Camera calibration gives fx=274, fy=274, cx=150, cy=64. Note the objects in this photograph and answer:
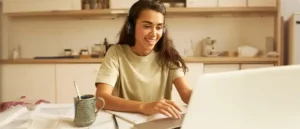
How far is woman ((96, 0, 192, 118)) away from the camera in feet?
3.92

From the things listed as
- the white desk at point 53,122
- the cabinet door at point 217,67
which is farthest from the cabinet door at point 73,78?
the white desk at point 53,122

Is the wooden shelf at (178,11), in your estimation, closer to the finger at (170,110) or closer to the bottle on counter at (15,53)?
the bottle on counter at (15,53)

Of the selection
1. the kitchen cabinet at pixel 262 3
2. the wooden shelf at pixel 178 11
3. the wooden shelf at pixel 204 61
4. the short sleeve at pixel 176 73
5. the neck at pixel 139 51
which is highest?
the kitchen cabinet at pixel 262 3

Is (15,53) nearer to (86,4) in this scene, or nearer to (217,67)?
(86,4)

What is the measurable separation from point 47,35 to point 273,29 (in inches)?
96.8

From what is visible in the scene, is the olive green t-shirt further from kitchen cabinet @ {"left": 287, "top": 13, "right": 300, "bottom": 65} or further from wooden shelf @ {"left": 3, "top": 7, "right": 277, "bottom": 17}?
kitchen cabinet @ {"left": 287, "top": 13, "right": 300, "bottom": 65}

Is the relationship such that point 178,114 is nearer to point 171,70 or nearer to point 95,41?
point 171,70

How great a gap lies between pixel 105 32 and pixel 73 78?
665 mm

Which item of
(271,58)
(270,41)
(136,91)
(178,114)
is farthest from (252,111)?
(270,41)

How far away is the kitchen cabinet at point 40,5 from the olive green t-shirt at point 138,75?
1665 millimetres

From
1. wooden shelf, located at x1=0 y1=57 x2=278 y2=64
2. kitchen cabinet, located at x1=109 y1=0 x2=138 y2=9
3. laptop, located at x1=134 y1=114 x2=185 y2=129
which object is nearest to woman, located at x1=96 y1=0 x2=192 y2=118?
laptop, located at x1=134 y1=114 x2=185 y2=129

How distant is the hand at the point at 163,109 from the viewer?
2.60 ft

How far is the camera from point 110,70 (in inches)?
46.3

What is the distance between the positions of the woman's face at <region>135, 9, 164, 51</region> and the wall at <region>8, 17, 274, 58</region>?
1.78 meters
